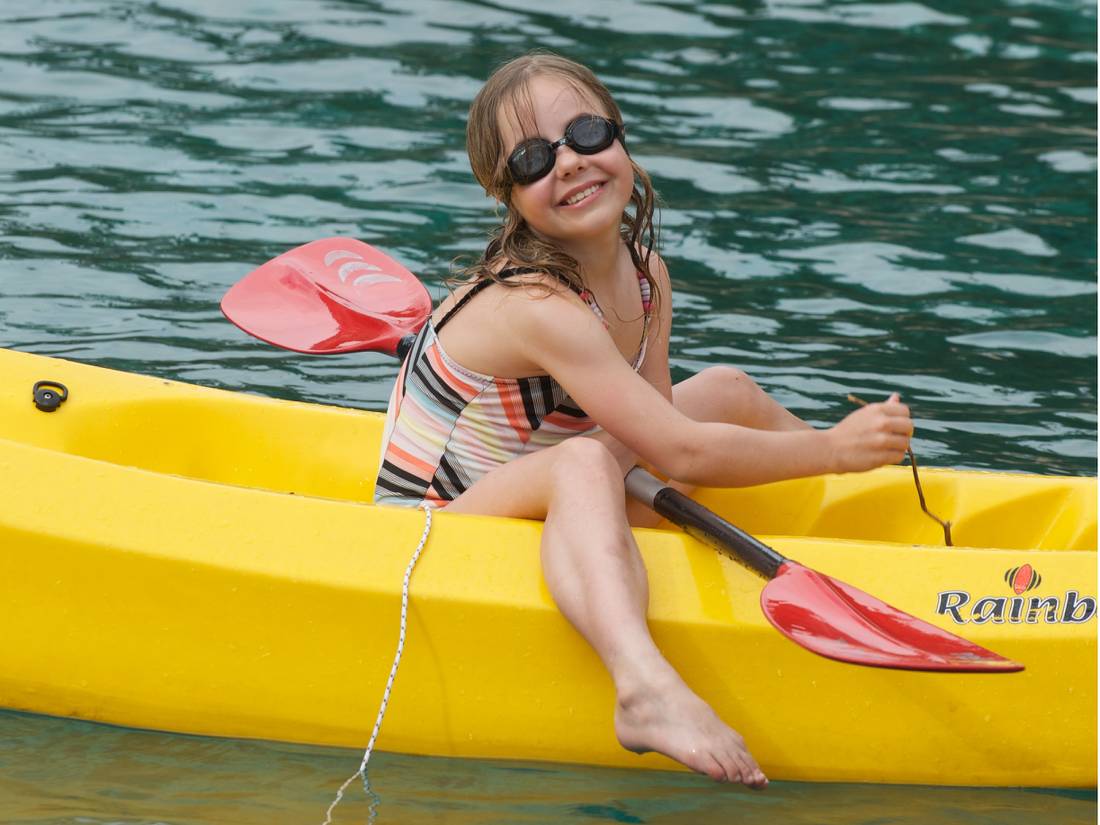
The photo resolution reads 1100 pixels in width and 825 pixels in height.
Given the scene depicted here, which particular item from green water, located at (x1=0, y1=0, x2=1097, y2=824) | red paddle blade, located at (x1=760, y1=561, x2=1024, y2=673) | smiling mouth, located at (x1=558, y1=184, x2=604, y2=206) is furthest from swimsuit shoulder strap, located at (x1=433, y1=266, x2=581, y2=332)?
green water, located at (x1=0, y1=0, x2=1097, y2=824)

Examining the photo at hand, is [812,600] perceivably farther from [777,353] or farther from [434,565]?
[777,353]

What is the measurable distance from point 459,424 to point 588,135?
20.9 inches

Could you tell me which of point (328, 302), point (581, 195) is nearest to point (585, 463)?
point (581, 195)

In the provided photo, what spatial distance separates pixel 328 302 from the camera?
368 centimetres

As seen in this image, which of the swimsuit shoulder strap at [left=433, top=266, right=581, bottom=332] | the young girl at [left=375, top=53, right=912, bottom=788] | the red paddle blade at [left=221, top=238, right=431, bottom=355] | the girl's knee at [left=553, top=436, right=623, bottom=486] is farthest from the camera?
the red paddle blade at [left=221, top=238, right=431, bottom=355]

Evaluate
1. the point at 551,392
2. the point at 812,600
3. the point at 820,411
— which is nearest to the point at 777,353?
the point at 820,411

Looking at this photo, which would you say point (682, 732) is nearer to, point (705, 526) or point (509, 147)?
point (705, 526)

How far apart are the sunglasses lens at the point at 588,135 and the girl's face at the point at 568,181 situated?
1 centimetres

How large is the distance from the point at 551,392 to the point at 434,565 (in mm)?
391

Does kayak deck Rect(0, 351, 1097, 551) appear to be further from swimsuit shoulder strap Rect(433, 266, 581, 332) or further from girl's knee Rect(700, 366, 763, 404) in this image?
swimsuit shoulder strap Rect(433, 266, 581, 332)

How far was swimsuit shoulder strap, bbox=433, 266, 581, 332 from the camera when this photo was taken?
2.78 m

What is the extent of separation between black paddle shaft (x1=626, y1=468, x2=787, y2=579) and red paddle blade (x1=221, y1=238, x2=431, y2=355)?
0.87 meters

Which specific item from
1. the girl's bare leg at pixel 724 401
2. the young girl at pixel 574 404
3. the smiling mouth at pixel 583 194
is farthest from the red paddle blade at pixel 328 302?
the smiling mouth at pixel 583 194

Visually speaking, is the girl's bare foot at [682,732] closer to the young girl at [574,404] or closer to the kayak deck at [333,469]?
the young girl at [574,404]
